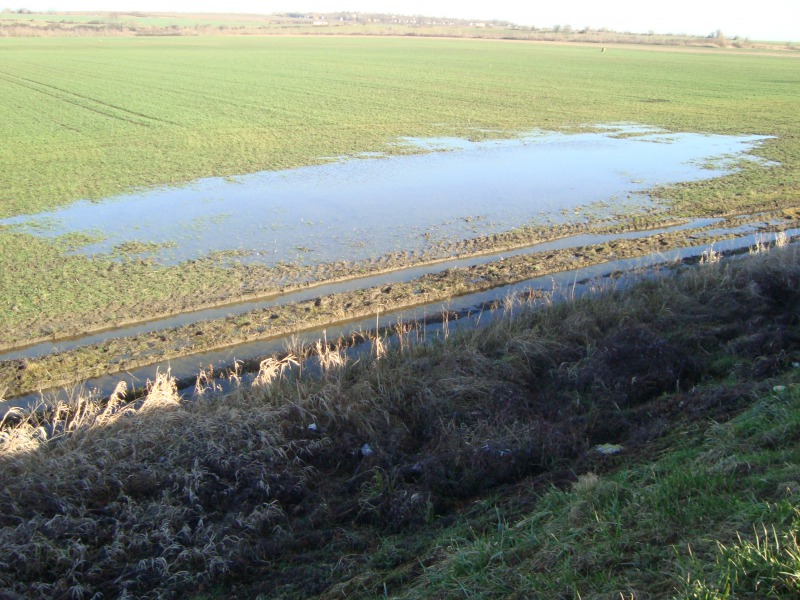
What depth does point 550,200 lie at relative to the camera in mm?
20062

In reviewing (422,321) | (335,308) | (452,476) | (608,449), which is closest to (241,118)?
(335,308)

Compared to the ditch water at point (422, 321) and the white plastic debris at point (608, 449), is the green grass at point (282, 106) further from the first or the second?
the white plastic debris at point (608, 449)

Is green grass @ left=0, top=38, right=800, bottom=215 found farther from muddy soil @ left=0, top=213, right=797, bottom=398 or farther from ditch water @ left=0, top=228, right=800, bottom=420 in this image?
ditch water @ left=0, top=228, right=800, bottom=420

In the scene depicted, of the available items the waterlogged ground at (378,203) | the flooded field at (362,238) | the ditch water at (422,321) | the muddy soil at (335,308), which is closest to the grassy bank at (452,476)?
the ditch water at (422,321)

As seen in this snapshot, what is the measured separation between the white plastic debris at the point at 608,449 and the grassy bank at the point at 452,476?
76mm

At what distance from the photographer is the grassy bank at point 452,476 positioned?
4.89 m

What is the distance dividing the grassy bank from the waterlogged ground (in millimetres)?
6199

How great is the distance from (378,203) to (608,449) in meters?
12.9

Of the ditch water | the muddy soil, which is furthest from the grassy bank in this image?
the muddy soil

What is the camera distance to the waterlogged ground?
15664 mm

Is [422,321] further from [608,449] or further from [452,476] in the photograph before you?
[608,449]

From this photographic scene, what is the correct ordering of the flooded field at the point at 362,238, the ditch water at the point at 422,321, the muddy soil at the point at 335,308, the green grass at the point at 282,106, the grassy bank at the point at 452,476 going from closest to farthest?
the grassy bank at the point at 452,476, the ditch water at the point at 422,321, the muddy soil at the point at 335,308, the flooded field at the point at 362,238, the green grass at the point at 282,106

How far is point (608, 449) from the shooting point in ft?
24.5

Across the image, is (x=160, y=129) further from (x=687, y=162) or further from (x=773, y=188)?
(x=773, y=188)
